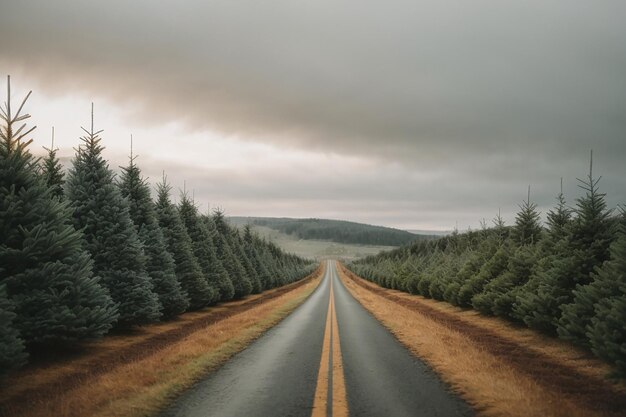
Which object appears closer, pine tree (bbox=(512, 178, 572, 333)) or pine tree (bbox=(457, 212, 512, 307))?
pine tree (bbox=(512, 178, 572, 333))

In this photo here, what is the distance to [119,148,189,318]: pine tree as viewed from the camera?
18016 mm

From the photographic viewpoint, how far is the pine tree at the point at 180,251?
21.7 m

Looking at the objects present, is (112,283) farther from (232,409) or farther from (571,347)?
(571,347)

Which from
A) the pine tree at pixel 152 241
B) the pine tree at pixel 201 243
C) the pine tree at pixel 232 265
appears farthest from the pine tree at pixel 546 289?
the pine tree at pixel 232 265

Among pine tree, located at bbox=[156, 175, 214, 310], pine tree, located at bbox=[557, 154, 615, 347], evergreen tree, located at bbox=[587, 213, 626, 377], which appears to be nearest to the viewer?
evergreen tree, located at bbox=[587, 213, 626, 377]

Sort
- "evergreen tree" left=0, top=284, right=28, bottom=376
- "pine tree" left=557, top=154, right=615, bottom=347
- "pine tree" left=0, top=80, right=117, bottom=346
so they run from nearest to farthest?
"evergreen tree" left=0, top=284, right=28, bottom=376 → "pine tree" left=0, top=80, right=117, bottom=346 → "pine tree" left=557, top=154, right=615, bottom=347

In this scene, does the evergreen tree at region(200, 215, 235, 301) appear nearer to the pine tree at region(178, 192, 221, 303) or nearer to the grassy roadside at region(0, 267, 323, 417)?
the pine tree at region(178, 192, 221, 303)

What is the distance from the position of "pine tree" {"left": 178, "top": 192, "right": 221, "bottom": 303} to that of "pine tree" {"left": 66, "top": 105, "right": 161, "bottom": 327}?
11.3 metres

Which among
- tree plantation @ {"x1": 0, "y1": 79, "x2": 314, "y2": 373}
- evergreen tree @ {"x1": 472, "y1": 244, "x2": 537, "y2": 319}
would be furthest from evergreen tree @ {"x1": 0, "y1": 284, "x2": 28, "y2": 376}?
evergreen tree @ {"x1": 472, "y1": 244, "x2": 537, "y2": 319}

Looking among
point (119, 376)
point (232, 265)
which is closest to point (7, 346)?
point (119, 376)

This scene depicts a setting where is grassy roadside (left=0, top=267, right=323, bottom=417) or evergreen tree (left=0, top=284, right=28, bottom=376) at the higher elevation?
evergreen tree (left=0, top=284, right=28, bottom=376)

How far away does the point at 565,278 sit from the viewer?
12266mm

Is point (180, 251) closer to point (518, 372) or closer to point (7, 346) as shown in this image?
point (7, 346)

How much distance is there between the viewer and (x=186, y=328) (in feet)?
55.7
